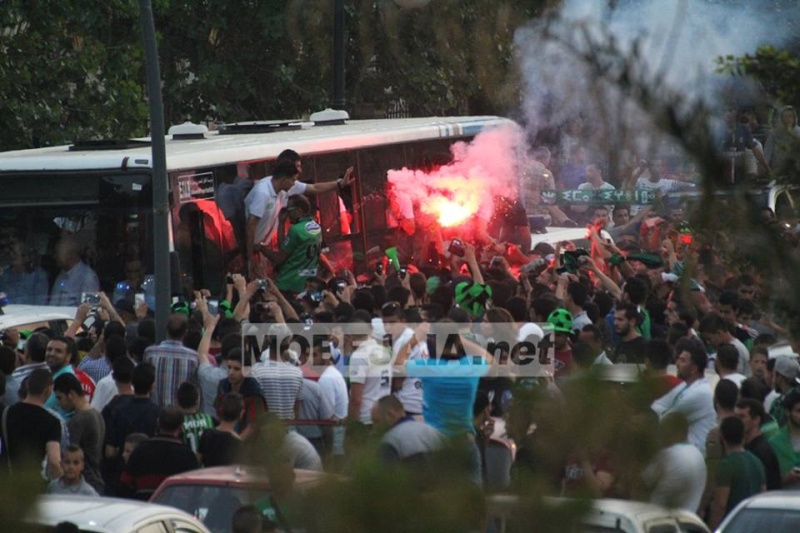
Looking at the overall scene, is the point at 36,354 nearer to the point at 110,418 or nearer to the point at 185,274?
the point at 110,418

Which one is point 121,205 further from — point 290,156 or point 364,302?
point 364,302

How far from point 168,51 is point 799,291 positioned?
23309 mm

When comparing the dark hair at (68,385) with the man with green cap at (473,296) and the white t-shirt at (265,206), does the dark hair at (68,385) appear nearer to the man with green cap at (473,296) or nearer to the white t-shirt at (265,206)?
the man with green cap at (473,296)

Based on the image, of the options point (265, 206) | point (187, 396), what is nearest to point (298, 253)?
point (265, 206)

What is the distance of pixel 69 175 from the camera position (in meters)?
14.2

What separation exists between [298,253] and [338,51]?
18.1 ft

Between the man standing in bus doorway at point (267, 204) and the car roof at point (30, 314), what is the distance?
200cm

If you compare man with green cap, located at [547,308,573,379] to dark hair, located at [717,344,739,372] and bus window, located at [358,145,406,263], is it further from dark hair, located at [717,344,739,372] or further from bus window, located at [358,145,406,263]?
bus window, located at [358,145,406,263]

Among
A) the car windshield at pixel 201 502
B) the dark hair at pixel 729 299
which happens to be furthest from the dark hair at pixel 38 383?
the dark hair at pixel 729 299

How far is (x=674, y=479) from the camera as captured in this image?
204cm

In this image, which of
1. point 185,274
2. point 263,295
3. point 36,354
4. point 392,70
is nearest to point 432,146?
point 392,70

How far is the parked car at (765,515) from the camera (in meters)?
6.14

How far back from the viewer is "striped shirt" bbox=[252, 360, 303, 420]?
8226 mm

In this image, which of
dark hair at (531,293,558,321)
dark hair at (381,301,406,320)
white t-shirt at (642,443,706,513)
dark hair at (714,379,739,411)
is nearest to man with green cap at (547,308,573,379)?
dark hair at (531,293,558,321)
